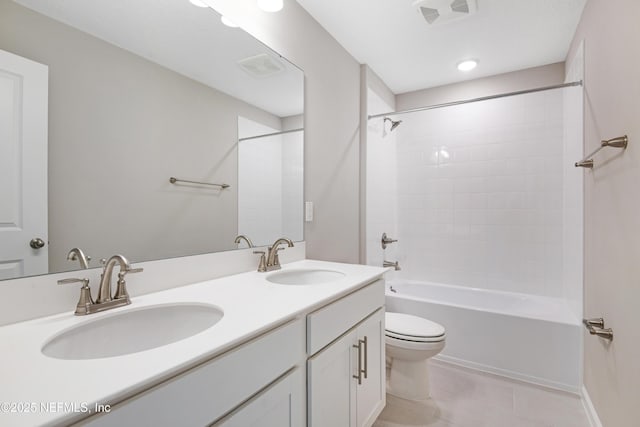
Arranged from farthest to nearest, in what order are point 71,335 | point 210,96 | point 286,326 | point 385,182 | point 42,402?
point 385,182
point 210,96
point 286,326
point 71,335
point 42,402

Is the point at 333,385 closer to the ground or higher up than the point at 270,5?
closer to the ground

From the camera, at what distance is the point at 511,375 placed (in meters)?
2.09

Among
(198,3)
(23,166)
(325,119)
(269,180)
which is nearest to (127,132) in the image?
(23,166)

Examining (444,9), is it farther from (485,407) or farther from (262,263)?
(485,407)

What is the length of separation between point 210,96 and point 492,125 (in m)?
2.53

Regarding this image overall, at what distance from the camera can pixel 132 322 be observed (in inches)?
35.6

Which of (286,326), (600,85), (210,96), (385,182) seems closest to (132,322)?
(286,326)

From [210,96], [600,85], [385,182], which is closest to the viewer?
[210,96]

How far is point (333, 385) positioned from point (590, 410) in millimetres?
1597

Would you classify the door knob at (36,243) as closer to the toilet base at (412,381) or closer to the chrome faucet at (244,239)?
the chrome faucet at (244,239)

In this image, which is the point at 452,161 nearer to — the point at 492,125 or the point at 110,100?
the point at 492,125

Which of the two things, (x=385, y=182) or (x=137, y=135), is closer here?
(x=137, y=135)

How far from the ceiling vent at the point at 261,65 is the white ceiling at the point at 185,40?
2 centimetres

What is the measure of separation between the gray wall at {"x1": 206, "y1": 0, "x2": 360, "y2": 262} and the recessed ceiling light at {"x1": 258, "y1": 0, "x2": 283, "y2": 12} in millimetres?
34
